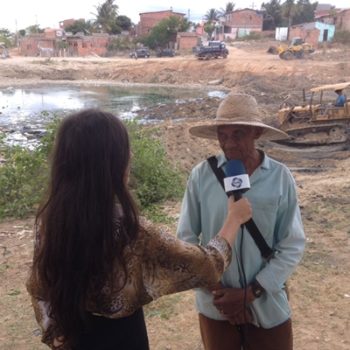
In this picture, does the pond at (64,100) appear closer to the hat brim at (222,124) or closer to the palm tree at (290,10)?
the hat brim at (222,124)

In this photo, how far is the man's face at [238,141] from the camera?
7.48 ft

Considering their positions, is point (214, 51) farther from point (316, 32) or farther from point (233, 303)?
point (233, 303)

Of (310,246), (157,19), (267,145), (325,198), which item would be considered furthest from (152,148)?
(157,19)

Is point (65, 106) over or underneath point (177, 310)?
underneath

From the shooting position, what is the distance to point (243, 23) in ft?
206

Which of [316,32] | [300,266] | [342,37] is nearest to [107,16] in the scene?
[316,32]

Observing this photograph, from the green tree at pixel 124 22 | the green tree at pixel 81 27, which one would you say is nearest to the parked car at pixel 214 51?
the green tree at pixel 124 22

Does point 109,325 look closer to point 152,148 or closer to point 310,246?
point 310,246

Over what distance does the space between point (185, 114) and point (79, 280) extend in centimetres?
2140

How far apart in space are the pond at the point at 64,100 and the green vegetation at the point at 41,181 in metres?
10.1

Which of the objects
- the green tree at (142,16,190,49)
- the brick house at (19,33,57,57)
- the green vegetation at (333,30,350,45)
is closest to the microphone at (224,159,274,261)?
the green vegetation at (333,30,350,45)

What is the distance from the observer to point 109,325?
5.93ft

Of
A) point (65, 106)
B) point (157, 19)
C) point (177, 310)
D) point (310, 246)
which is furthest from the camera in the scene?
point (157, 19)

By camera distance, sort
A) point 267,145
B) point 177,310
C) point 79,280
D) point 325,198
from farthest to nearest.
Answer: point 267,145, point 325,198, point 177,310, point 79,280
